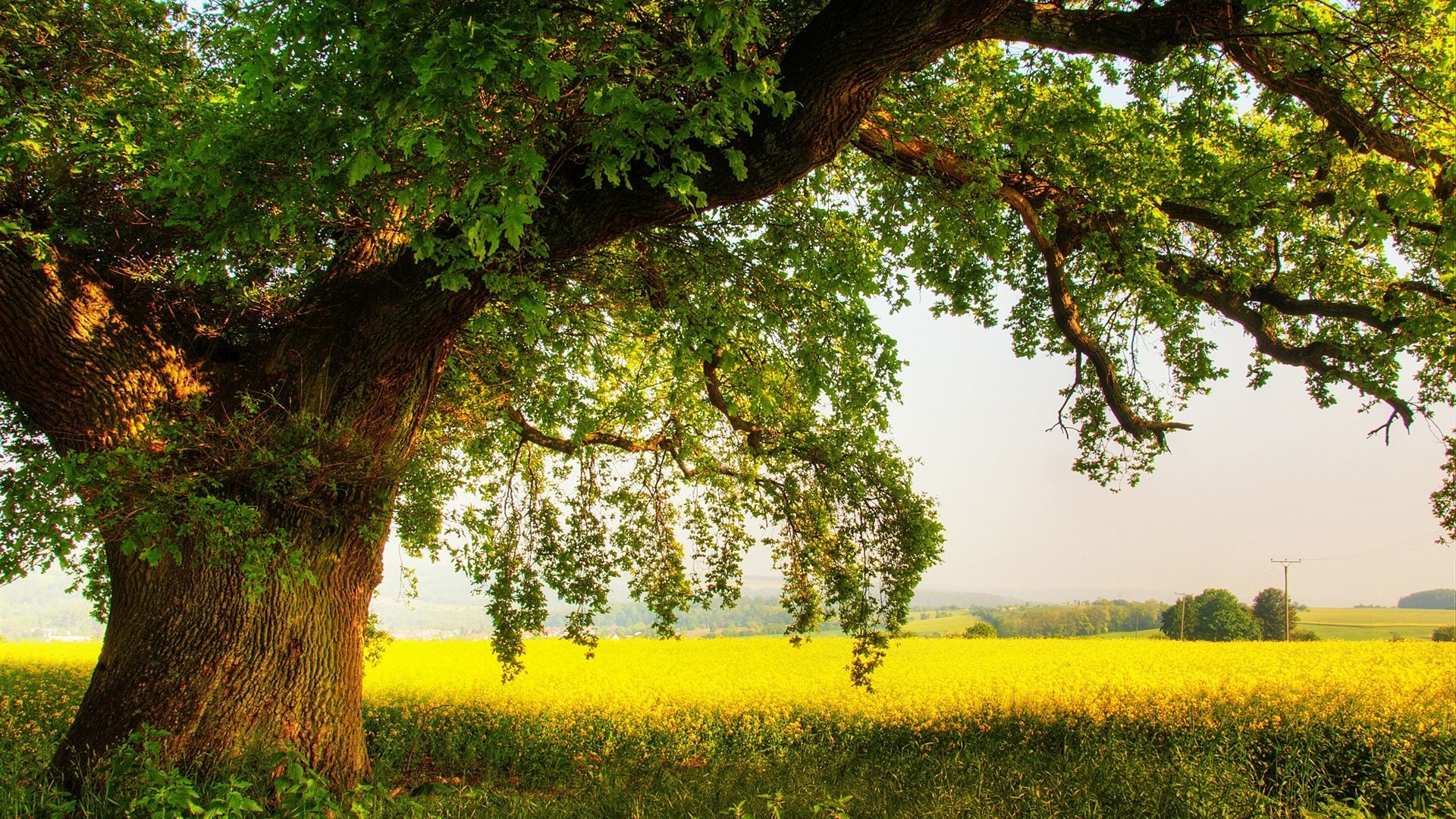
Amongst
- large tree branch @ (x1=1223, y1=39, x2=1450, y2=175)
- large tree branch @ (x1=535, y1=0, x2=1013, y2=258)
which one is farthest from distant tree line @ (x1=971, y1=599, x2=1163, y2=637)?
large tree branch @ (x1=535, y1=0, x2=1013, y2=258)

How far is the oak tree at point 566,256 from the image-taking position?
4113 millimetres

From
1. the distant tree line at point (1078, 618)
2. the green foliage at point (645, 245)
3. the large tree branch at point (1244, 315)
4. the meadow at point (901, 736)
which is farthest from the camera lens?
the distant tree line at point (1078, 618)

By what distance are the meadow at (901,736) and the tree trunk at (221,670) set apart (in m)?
0.52

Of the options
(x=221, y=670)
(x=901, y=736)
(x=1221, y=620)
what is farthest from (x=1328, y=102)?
(x=1221, y=620)

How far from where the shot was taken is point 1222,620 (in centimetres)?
3206

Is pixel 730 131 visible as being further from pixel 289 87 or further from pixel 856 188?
pixel 856 188

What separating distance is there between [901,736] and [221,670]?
25.0ft

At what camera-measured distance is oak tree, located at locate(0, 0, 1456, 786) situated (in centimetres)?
411

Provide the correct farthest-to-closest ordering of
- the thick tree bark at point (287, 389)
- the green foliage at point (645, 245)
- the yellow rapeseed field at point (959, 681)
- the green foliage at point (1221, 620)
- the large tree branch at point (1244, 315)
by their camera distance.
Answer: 1. the green foliage at point (1221, 620)
2. the yellow rapeseed field at point (959, 681)
3. the large tree branch at point (1244, 315)
4. the thick tree bark at point (287, 389)
5. the green foliage at point (645, 245)

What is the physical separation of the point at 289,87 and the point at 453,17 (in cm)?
112

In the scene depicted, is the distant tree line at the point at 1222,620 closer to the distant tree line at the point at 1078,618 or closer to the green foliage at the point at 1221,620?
the green foliage at the point at 1221,620

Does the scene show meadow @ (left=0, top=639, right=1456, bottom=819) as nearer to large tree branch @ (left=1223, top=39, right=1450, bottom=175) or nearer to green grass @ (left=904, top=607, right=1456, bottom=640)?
large tree branch @ (left=1223, top=39, right=1450, bottom=175)

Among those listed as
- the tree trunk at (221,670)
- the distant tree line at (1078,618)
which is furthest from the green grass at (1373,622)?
the tree trunk at (221,670)

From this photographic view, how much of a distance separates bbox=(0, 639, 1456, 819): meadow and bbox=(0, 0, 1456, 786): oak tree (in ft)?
5.74
